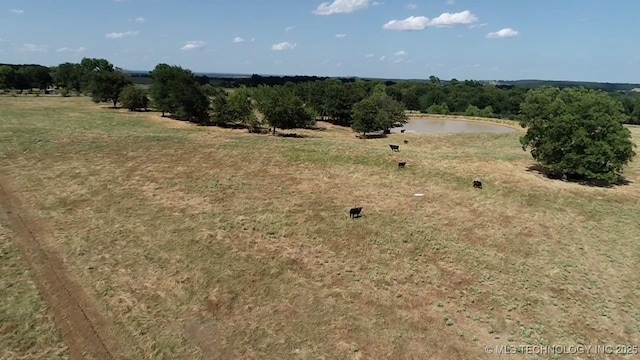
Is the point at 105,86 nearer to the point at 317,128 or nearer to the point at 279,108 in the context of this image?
the point at 317,128

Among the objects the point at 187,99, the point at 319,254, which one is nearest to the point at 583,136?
the point at 319,254

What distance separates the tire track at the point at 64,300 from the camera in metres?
14.7

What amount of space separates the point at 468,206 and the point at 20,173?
114 ft

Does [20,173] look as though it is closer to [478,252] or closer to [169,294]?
[169,294]

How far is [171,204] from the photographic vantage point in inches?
1102

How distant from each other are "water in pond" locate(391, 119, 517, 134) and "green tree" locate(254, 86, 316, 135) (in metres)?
22.1

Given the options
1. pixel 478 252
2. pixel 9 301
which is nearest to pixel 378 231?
pixel 478 252

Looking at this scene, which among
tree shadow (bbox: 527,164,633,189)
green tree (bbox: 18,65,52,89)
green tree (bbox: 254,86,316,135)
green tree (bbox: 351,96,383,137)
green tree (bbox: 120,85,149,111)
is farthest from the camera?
green tree (bbox: 18,65,52,89)

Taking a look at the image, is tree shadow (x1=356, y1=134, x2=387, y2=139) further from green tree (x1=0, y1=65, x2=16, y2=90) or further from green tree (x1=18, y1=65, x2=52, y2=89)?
green tree (x1=18, y1=65, x2=52, y2=89)

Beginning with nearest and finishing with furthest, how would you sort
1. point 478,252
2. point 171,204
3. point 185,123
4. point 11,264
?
point 11,264, point 478,252, point 171,204, point 185,123

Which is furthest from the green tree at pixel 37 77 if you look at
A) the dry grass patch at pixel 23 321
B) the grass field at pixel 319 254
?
the dry grass patch at pixel 23 321

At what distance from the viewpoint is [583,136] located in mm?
33281

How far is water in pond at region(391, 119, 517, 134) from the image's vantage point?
74.4 m

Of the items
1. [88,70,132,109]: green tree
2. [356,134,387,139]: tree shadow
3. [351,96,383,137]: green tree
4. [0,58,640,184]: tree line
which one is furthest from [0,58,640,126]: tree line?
[351,96,383,137]: green tree
